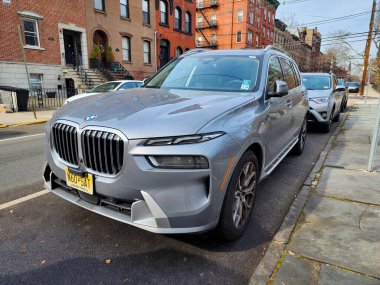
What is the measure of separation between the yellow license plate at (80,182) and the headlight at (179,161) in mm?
618

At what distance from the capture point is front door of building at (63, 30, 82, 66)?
19.5m

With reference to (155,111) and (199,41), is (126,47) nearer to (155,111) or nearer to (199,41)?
(155,111)

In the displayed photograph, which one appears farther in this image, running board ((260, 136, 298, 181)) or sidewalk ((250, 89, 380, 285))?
running board ((260, 136, 298, 181))

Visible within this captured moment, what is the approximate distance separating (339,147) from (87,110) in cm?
586

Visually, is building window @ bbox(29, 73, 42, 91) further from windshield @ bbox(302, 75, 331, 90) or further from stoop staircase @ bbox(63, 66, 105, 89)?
windshield @ bbox(302, 75, 331, 90)

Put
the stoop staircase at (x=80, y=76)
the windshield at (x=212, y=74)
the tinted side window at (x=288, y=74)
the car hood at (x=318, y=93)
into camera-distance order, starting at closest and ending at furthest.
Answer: the windshield at (x=212, y=74) → the tinted side window at (x=288, y=74) → the car hood at (x=318, y=93) → the stoop staircase at (x=80, y=76)

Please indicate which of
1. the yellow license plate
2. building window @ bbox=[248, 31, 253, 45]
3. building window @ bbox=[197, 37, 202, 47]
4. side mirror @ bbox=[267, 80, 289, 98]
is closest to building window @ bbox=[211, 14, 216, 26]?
building window @ bbox=[197, 37, 202, 47]

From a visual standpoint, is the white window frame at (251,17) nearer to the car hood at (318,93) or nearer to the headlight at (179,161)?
the car hood at (318,93)

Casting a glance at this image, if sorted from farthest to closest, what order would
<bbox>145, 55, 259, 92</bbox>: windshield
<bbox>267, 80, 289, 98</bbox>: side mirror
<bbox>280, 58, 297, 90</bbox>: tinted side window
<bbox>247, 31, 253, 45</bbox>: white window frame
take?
<bbox>247, 31, 253, 45</bbox>: white window frame → <bbox>280, 58, 297, 90</bbox>: tinted side window → <bbox>145, 55, 259, 92</bbox>: windshield → <bbox>267, 80, 289, 98</bbox>: side mirror

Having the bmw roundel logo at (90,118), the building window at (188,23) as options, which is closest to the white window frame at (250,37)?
the building window at (188,23)

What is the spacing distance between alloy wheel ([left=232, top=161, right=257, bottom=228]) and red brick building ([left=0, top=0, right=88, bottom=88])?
55.8ft

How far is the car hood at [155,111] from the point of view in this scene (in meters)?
2.25

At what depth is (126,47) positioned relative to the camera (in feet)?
76.9

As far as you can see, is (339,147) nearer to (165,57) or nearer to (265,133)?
(265,133)
